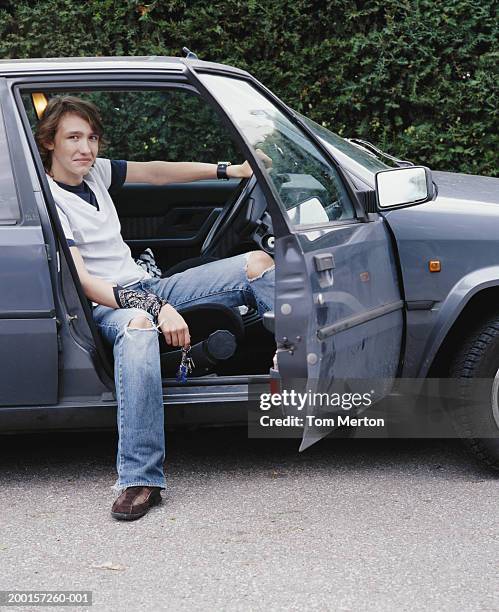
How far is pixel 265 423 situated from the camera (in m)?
4.05

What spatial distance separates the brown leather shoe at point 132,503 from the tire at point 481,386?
1272 millimetres

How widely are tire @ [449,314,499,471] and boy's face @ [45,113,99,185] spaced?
5.53ft

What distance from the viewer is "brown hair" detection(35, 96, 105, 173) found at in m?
4.14

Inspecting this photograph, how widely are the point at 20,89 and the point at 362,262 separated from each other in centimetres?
144

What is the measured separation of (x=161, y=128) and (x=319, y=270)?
3.09 meters

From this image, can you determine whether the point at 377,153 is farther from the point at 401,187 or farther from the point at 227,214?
the point at 401,187

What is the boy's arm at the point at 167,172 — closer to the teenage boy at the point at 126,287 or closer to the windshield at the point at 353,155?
the teenage boy at the point at 126,287

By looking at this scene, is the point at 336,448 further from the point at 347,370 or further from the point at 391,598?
the point at 391,598

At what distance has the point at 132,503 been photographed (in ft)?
12.5

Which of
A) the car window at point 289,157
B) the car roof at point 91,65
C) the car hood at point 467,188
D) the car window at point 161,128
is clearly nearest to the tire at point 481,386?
the car hood at point 467,188

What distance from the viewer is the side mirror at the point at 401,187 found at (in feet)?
13.1

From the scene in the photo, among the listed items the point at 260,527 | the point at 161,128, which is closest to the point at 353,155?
the point at 260,527

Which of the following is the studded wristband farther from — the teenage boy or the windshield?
the windshield

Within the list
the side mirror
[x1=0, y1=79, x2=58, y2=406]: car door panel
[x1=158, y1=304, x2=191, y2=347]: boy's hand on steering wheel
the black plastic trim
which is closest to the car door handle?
the black plastic trim
